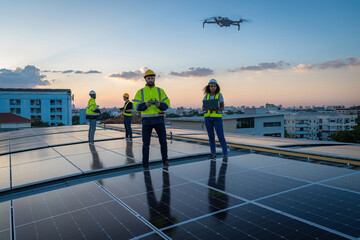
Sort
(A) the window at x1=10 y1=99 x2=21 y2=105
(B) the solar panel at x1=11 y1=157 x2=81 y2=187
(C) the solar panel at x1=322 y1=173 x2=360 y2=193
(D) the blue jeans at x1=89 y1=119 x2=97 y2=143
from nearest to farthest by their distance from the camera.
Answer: (C) the solar panel at x1=322 y1=173 x2=360 y2=193
(B) the solar panel at x1=11 y1=157 x2=81 y2=187
(D) the blue jeans at x1=89 y1=119 x2=97 y2=143
(A) the window at x1=10 y1=99 x2=21 y2=105

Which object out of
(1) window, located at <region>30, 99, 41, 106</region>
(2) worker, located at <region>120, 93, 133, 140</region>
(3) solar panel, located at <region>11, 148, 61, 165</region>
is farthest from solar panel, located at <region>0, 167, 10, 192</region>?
(1) window, located at <region>30, 99, 41, 106</region>

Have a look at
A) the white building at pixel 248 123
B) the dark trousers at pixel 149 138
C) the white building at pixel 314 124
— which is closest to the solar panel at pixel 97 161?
the dark trousers at pixel 149 138

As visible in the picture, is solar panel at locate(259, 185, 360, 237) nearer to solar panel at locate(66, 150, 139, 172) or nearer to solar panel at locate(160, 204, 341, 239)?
solar panel at locate(160, 204, 341, 239)

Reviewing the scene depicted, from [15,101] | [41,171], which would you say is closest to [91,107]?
[41,171]

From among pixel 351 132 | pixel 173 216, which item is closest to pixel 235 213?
pixel 173 216

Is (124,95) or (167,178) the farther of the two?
(124,95)

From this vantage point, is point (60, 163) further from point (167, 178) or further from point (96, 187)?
point (167, 178)
